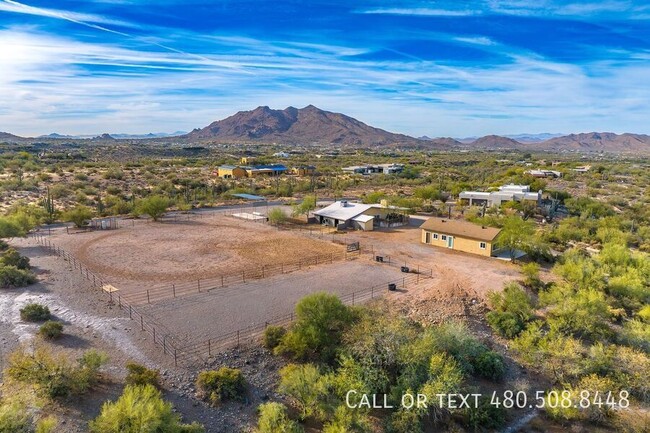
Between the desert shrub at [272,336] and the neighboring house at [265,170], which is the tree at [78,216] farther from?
the neighboring house at [265,170]

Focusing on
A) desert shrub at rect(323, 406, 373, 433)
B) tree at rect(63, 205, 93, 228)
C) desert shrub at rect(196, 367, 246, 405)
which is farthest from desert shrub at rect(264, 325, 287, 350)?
tree at rect(63, 205, 93, 228)

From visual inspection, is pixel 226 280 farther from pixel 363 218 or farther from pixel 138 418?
pixel 363 218

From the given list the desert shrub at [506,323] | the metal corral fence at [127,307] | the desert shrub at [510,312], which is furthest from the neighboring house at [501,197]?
the metal corral fence at [127,307]

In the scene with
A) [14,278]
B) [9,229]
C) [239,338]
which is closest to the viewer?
[239,338]

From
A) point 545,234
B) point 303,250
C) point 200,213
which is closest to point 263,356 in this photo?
point 303,250

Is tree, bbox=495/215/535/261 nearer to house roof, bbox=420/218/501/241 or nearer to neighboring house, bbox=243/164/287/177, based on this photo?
house roof, bbox=420/218/501/241

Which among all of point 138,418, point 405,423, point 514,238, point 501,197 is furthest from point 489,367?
point 501,197
